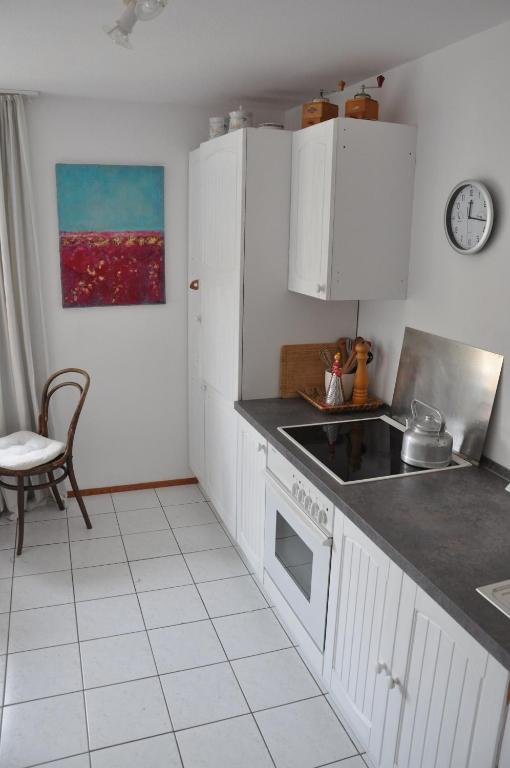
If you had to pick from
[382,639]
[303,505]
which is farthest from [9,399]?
[382,639]

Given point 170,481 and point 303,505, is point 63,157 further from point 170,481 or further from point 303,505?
point 303,505

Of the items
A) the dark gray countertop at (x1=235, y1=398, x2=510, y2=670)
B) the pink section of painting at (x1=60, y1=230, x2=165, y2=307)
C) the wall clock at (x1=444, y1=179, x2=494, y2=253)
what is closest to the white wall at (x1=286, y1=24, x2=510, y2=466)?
the wall clock at (x1=444, y1=179, x2=494, y2=253)

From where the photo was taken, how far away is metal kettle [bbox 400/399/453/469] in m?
2.21

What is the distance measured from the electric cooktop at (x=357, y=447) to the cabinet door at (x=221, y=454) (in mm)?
582

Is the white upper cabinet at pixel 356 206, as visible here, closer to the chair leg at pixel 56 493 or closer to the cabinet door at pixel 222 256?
the cabinet door at pixel 222 256

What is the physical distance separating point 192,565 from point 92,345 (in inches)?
55.3

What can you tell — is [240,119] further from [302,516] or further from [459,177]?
[302,516]

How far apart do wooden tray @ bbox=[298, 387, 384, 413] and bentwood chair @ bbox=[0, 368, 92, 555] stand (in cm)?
121

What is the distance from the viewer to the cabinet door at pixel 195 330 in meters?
3.53

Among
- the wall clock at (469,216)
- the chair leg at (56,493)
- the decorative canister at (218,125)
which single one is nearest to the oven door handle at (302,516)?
the wall clock at (469,216)

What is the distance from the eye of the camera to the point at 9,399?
354 centimetres

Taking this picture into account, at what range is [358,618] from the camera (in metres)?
1.94

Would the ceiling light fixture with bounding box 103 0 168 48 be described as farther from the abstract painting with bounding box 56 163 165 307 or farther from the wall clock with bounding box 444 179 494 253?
the abstract painting with bounding box 56 163 165 307

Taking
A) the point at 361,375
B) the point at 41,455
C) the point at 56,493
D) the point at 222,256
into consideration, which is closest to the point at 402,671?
the point at 361,375
